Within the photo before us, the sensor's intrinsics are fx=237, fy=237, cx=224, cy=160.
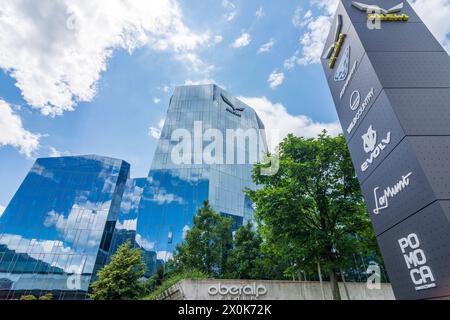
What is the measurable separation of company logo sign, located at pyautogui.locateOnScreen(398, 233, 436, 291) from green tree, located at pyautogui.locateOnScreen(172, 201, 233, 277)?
53.1 feet

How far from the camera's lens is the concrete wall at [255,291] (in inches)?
530

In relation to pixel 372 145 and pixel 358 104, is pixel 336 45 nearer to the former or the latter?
pixel 358 104

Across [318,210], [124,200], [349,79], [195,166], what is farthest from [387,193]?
[124,200]

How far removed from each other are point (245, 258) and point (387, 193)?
16105 mm

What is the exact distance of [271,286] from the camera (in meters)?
14.4

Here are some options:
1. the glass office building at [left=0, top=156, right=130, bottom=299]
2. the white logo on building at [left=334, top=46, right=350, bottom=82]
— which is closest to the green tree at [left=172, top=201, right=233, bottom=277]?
the white logo on building at [left=334, top=46, right=350, bottom=82]

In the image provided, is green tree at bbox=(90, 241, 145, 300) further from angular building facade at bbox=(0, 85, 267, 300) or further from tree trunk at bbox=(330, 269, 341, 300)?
angular building facade at bbox=(0, 85, 267, 300)

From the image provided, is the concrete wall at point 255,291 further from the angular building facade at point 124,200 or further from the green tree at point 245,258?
the angular building facade at point 124,200

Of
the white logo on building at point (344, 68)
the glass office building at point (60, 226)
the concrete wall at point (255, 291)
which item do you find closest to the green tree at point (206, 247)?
the concrete wall at point (255, 291)

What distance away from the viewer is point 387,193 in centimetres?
656

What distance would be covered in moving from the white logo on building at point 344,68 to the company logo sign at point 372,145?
2863mm

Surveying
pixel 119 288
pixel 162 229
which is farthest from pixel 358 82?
pixel 162 229

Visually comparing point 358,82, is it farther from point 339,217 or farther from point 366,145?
point 339,217

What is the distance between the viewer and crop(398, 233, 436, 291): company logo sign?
5051 mm
